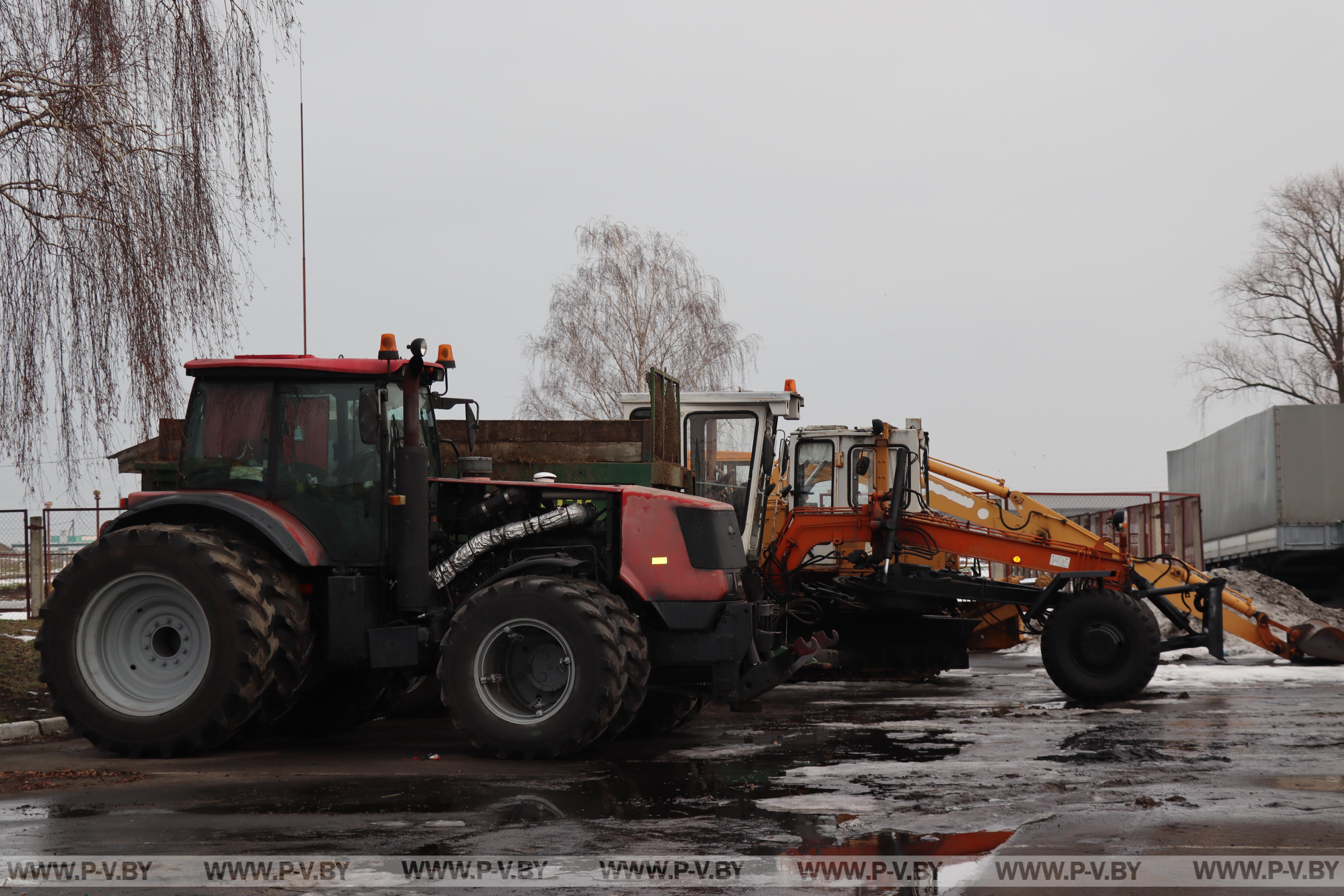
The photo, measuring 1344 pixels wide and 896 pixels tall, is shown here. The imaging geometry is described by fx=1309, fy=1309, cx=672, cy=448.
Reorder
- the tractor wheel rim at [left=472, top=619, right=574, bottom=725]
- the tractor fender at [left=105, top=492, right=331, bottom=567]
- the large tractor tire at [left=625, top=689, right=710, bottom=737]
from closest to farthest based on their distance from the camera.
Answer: the tractor wheel rim at [left=472, top=619, right=574, bottom=725]
the tractor fender at [left=105, top=492, right=331, bottom=567]
the large tractor tire at [left=625, top=689, right=710, bottom=737]

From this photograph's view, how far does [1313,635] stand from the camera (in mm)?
15359

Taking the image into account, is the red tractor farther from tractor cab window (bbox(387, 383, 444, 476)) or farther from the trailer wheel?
the trailer wheel

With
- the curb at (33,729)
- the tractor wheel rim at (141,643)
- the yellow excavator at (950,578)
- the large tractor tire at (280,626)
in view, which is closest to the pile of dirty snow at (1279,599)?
the yellow excavator at (950,578)

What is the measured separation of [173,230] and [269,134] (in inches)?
53.6

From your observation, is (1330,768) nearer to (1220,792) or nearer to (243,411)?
(1220,792)

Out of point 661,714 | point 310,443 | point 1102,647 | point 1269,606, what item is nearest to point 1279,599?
point 1269,606

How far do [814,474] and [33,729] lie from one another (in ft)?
26.9

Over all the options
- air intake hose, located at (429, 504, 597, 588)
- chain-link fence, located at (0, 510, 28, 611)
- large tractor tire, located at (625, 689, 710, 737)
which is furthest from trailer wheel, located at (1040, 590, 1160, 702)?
chain-link fence, located at (0, 510, 28, 611)

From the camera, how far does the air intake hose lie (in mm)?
9031

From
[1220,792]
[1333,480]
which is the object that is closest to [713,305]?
[1333,480]

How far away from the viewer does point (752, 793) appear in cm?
705

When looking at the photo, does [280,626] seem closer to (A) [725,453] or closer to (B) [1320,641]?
(A) [725,453]

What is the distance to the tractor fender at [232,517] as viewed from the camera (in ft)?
28.5

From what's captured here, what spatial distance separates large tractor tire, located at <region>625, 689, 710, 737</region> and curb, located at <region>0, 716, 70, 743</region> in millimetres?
4134
